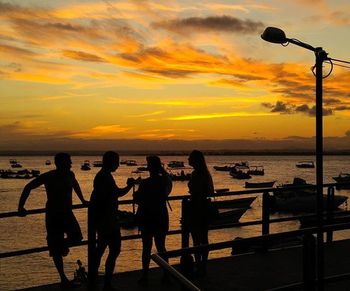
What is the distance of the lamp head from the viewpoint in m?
7.70

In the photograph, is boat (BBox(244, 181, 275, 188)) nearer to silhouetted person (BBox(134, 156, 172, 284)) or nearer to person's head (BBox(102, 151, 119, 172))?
silhouetted person (BBox(134, 156, 172, 284))

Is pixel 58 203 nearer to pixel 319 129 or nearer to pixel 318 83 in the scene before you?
pixel 319 129

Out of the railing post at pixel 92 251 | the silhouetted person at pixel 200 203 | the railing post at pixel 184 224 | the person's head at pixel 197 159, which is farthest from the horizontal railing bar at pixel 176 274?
the railing post at pixel 184 224

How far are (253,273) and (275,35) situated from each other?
3.72m

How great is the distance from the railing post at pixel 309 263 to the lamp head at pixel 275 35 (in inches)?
175

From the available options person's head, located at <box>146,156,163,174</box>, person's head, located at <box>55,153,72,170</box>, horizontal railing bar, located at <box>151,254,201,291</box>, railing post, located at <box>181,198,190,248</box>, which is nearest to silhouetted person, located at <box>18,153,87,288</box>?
person's head, located at <box>55,153,72,170</box>

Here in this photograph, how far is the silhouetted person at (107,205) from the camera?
19.6 feet

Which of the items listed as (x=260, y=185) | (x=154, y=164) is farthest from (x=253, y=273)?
(x=260, y=185)

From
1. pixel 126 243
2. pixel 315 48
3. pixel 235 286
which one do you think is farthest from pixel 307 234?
pixel 126 243

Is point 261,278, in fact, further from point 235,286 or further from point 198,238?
point 198,238

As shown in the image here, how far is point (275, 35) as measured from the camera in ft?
25.3

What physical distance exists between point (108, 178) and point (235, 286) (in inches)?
88.4

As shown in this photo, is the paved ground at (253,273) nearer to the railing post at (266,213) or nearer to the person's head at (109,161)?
the railing post at (266,213)

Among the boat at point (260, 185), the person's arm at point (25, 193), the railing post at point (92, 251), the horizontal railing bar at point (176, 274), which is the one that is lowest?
the boat at point (260, 185)
